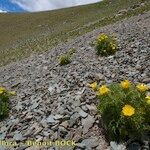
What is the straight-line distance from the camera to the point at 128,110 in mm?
8102

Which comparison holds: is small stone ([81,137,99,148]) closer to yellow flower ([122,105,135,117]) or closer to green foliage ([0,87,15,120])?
yellow flower ([122,105,135,117])

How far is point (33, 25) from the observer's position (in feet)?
229

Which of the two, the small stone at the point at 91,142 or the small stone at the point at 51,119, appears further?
the small stone at the point at 51,119

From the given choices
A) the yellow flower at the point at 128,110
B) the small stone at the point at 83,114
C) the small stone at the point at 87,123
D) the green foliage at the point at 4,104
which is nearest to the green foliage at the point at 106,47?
the green foliage at the point at 4,104

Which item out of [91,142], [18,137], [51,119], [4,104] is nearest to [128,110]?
[91,142]

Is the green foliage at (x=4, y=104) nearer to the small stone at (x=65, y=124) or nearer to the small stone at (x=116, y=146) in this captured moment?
the small stone at (x=65, y=124)

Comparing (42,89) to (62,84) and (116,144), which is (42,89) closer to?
(62,84)

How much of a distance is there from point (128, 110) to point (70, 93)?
140 inches

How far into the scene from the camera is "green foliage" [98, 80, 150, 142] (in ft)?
26.6

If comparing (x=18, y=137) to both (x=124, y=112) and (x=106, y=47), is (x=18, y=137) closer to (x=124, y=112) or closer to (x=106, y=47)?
(x=124, y=112)

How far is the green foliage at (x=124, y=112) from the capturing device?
26.6 feet

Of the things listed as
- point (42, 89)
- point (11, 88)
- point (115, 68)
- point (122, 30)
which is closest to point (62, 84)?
point (42, 89)

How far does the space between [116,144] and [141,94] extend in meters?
1.29

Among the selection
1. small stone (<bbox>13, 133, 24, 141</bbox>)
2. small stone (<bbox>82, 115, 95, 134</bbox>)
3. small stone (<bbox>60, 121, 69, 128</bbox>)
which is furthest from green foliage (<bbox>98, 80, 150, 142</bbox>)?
small stone (<bbox>13, 133, 24, 141</bbox>)
